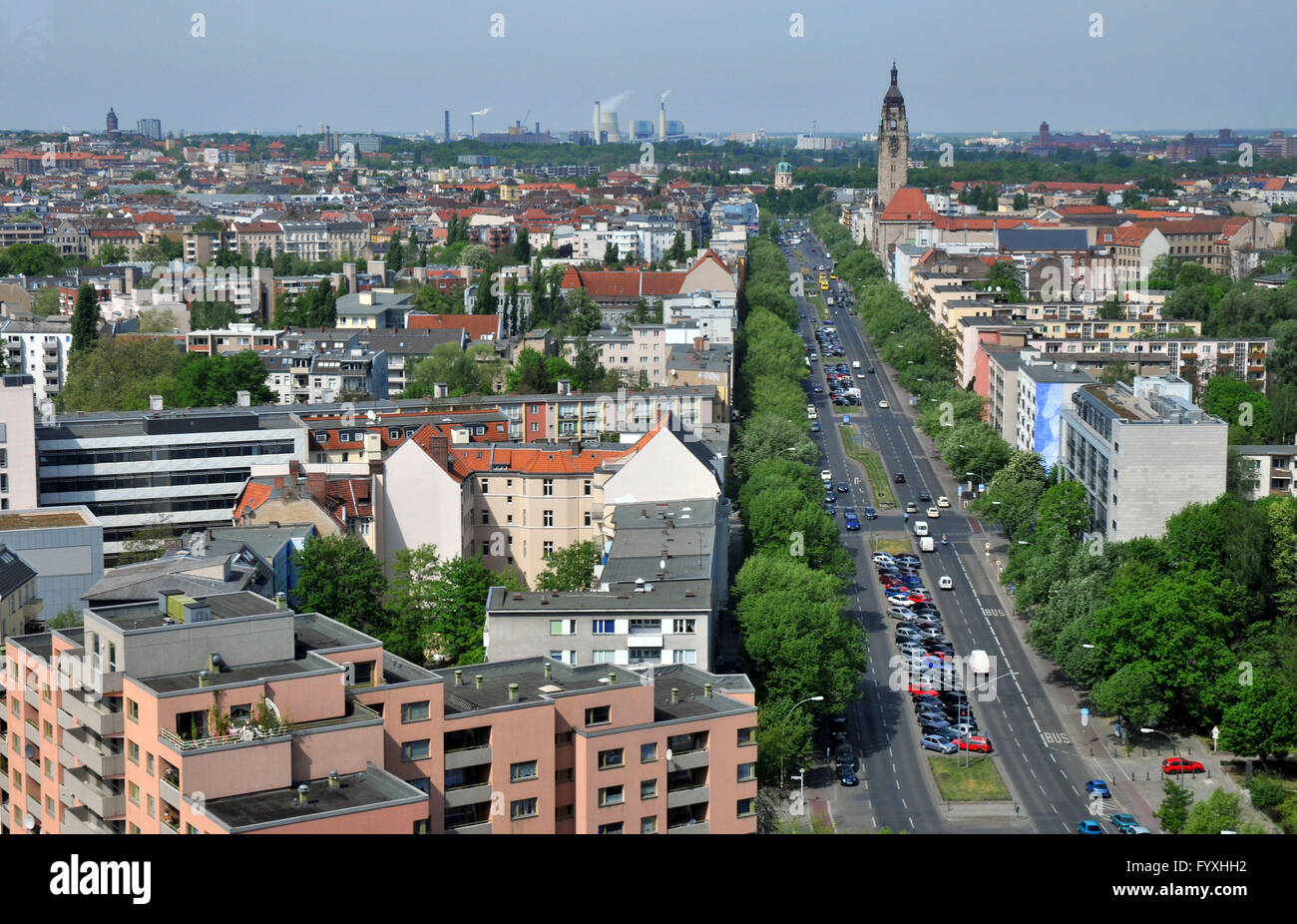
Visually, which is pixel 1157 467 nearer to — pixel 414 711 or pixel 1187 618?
pixel 1187 618

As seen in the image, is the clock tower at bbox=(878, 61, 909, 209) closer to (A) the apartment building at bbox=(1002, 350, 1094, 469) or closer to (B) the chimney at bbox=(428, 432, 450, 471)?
(A) the apartment building at bbox=(1002, 350, 1094, 469)

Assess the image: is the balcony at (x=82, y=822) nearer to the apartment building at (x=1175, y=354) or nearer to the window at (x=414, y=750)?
the window at (x=414, y=750)

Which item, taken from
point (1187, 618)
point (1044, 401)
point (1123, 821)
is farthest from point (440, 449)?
point (1044, 401)

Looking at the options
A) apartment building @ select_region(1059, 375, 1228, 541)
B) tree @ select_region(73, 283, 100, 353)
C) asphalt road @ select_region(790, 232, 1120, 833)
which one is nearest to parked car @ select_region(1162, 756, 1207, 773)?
asphalt road @ select_region(790, 232, 1120, 833)

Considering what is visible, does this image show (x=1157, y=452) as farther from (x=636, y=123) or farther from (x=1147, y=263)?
(x=636, y=123)

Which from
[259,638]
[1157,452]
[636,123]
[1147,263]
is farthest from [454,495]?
[636,123]

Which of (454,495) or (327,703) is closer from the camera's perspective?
(327,703)
